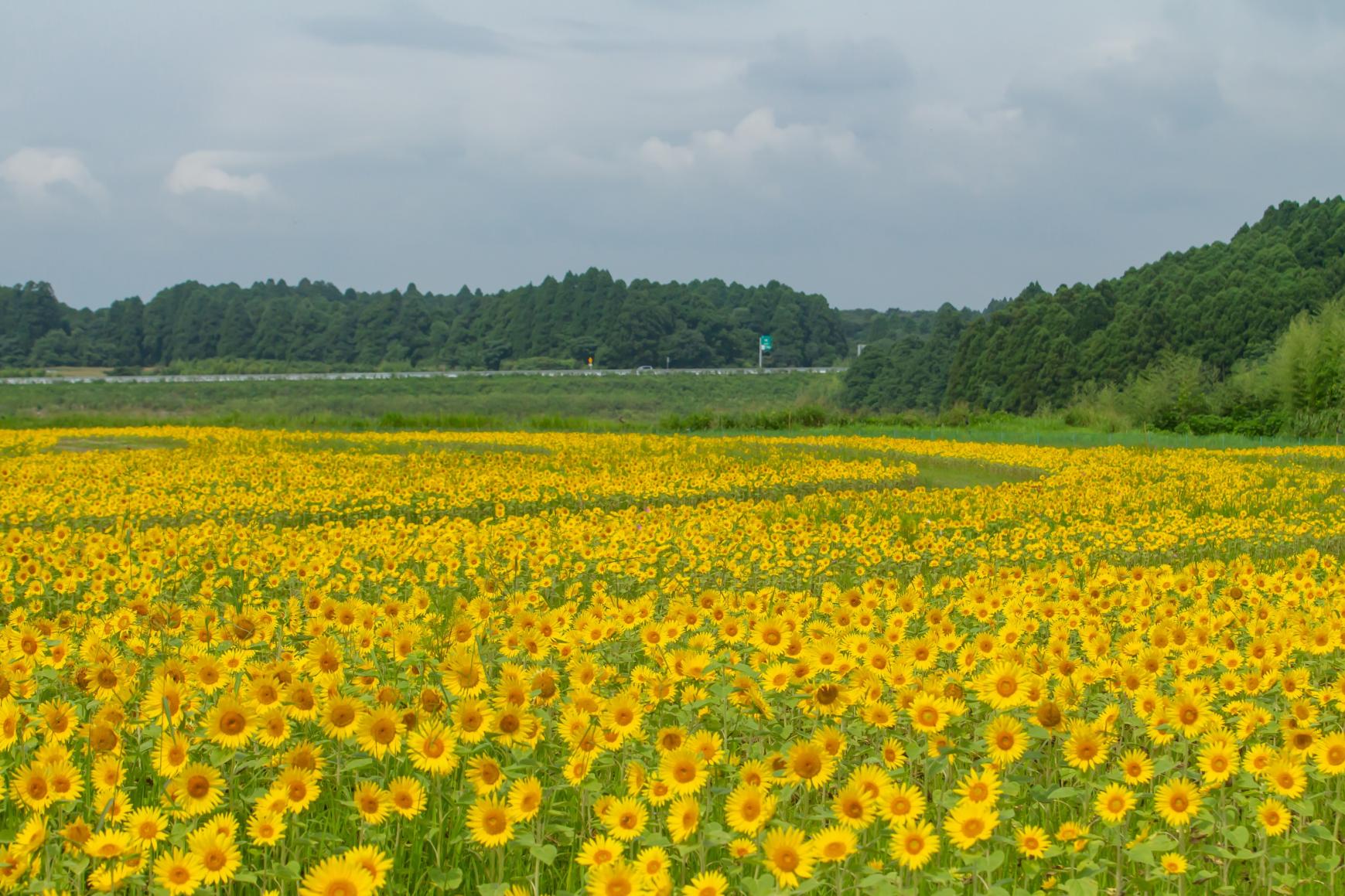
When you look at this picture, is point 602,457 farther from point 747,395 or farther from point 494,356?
point 494,356

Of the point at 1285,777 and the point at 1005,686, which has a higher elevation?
the point at 1005,686

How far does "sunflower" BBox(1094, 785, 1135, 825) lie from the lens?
2777mm

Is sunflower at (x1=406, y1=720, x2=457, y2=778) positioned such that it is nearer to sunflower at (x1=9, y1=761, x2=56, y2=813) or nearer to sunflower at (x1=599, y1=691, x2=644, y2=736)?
sunflower at (x1=599, y1=691, x2=644, y2=736)

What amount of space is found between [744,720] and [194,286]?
10636 cm

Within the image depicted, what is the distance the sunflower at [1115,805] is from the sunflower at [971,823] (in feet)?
1.14

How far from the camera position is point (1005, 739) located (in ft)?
9.85

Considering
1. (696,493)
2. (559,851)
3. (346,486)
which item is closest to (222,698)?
(559,851)

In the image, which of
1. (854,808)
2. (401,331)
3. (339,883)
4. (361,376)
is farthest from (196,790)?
(401,331)

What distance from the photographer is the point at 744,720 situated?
3453mm

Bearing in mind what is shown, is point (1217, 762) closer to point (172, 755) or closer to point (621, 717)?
point (621, 717)

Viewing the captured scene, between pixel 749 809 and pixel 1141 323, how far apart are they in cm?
5050

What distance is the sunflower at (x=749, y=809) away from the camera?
2498mm

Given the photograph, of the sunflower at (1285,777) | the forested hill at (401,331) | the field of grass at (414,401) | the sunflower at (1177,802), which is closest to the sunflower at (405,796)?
the sunflower at (1177,802)

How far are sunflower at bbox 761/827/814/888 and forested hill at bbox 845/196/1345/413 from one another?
48.5 meters
